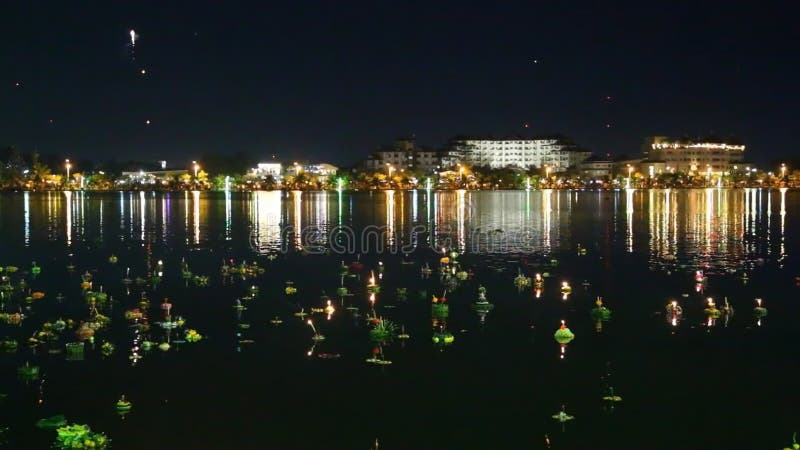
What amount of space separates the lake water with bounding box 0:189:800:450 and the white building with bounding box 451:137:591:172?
464 feet

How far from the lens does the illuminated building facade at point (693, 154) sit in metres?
169

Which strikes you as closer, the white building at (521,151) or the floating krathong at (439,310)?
the floating krathong at (439,310)

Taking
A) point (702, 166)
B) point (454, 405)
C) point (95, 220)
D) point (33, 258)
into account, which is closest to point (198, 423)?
point (454, 405)

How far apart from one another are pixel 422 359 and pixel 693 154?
166535 mm

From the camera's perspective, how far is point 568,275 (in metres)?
24.7

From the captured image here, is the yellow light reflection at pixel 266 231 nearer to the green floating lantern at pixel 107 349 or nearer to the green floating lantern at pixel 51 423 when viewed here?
the green floating lantern at pixel 107 349

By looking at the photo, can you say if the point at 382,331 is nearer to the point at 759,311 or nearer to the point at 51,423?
the point at 51,423

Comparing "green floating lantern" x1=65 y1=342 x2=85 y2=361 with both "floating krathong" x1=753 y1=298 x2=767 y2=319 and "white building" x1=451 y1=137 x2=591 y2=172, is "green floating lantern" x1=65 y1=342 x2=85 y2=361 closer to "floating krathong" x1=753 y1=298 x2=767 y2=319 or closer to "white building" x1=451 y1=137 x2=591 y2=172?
"floating krathong" x1=753 y1=298 x2=767 y2=319

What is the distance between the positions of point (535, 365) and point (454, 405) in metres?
2.52

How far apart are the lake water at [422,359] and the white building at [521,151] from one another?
141 metres

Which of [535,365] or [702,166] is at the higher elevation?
[702,166]

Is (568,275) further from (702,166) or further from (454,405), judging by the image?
(702,166)

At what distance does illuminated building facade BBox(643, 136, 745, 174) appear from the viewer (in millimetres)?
168625

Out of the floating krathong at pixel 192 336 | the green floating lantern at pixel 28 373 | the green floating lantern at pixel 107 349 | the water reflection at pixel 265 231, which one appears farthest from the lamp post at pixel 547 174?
the green floating lantern at pixel 28 373
